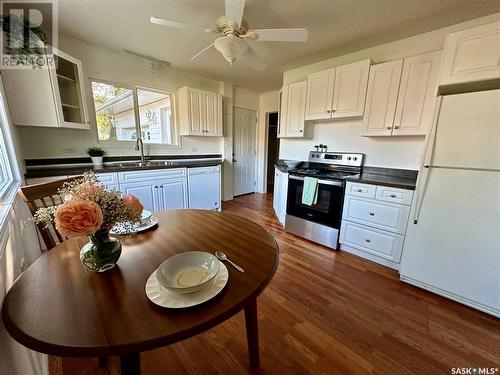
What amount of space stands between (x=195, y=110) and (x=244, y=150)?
1.58 metres

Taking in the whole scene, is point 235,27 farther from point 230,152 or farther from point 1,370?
point 230,152

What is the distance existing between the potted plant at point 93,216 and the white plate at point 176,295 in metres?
0.23

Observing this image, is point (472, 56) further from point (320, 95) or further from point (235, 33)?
point (235, 33)

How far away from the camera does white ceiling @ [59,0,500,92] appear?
173 cm

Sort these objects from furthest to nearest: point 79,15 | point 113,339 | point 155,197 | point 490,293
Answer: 1. point 155,197
2. point 79,15
3. point 490,293
4. point 113,339

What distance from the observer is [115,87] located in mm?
2879

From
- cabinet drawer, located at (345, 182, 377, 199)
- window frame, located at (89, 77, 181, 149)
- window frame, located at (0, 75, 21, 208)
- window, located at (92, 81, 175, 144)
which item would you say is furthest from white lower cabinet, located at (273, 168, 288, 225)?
window frame, located at (0, 75, 21, 208)

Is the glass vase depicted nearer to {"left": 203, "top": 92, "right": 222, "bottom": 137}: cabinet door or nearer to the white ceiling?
the white ceiling

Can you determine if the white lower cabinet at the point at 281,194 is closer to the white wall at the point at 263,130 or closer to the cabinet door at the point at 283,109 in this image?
the cabinet door at the point at 283,109

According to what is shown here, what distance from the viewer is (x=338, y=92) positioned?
255 cm

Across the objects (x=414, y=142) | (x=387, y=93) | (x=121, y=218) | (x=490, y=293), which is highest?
(x=387, y=93)

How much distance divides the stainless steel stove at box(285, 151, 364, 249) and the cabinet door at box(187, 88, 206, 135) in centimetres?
189

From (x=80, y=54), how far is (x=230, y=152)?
269 cm

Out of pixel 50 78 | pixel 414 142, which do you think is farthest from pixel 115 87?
pixel 414 142
